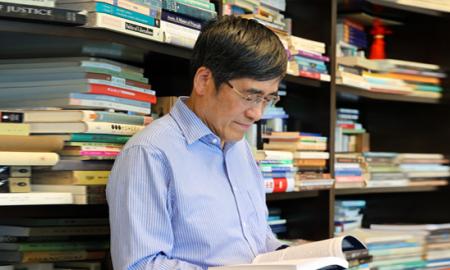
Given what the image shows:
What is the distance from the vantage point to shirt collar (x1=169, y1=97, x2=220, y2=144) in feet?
5.06

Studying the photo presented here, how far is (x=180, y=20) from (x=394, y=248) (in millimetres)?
1418

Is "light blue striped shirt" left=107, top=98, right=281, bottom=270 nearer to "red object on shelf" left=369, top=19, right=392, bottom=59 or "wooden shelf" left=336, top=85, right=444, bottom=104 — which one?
"wooden shelf" left=336, top=85, right=444, bottom=104

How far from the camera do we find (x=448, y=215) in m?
2.90

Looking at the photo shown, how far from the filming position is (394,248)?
2678 mm

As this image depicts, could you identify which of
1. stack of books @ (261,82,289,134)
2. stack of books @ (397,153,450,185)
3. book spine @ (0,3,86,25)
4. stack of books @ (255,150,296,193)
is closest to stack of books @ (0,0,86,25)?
book spine @ (0,3,86,25)

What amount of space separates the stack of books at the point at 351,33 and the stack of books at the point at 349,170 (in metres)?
0.48

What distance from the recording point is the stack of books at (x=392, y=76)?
8.30 ft

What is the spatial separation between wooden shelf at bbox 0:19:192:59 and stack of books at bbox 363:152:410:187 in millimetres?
1276

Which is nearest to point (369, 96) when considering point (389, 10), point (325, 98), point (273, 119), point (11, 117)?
point (325, 98)

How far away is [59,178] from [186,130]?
0.30m

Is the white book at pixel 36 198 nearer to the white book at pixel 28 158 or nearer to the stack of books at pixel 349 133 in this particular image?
the white book at pixel 28 158

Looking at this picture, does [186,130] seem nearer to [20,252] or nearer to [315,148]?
[20,252]

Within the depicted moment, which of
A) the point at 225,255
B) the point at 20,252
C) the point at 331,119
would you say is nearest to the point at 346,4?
the point at 331,119

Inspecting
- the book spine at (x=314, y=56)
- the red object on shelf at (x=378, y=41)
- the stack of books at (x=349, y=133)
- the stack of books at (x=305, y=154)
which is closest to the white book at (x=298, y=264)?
the stack of books at (x=305, y=154)
